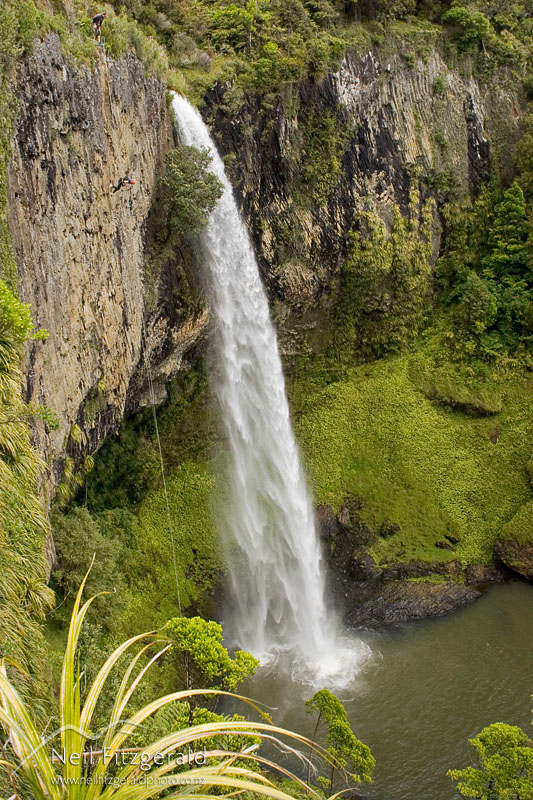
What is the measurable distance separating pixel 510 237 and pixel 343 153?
7613 mm

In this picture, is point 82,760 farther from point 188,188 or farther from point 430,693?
point 188,188

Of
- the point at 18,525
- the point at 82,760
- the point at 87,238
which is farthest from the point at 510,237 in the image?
the point at 82,760

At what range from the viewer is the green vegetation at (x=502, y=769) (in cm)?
950

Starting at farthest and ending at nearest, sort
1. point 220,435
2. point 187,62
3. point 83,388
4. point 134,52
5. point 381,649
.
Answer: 1. point 220,435
2. point 187,62
3. point 381,649
4. point 134,52
5. point 83,388

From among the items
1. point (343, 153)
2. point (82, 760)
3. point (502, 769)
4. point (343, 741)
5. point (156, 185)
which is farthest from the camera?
point (343, 153)

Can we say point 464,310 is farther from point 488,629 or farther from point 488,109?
point 488,629

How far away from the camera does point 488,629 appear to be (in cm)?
1658

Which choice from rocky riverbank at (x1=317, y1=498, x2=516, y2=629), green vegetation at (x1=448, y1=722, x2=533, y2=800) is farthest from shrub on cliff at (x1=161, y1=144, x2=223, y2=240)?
green vegetation at (x1=448, y1=722, x2=533, y2=800)

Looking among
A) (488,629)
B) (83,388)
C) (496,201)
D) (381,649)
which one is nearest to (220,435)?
(83,388)

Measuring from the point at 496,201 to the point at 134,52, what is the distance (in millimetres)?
15620

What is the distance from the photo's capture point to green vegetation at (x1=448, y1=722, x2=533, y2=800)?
950cm

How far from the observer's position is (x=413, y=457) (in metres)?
20.5

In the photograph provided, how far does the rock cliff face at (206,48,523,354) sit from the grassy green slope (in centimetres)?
286

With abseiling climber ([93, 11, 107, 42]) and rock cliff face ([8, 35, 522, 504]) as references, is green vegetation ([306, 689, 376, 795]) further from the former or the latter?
abseiling climber ([93, 11, 107, 42])
